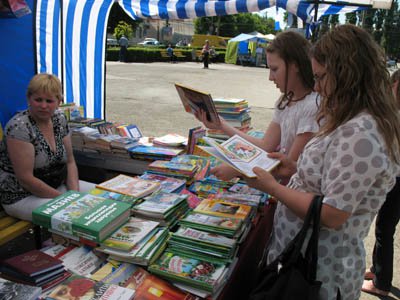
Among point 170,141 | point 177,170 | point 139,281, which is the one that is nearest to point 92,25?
point 170,141

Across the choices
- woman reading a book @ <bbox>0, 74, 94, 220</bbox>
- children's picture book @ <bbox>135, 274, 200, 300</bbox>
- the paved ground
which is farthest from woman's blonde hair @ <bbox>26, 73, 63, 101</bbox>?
the paved ground

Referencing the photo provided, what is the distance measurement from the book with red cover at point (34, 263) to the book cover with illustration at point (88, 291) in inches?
3.7

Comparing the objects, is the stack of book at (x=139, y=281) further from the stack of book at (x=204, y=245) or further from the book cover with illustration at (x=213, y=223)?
the book cover with illustration at (x=213, y=223)

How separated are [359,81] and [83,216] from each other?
4.14ft

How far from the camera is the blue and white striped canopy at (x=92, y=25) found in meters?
4.04

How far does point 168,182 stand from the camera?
7.64 ft

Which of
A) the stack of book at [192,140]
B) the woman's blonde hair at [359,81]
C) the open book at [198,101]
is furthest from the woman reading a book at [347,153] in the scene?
the stack of book at [192,140]

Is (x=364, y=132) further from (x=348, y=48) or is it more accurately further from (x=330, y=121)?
(x=348, y=48)

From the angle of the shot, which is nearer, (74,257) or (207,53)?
(74,257)

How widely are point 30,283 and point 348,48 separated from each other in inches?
56.5

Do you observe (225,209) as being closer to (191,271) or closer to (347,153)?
(191,271)

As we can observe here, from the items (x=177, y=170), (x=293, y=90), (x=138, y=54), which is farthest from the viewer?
(x=138, y=54)

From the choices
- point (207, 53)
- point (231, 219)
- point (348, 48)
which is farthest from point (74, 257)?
point (207, 53)

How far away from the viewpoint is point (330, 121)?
1.26 m
